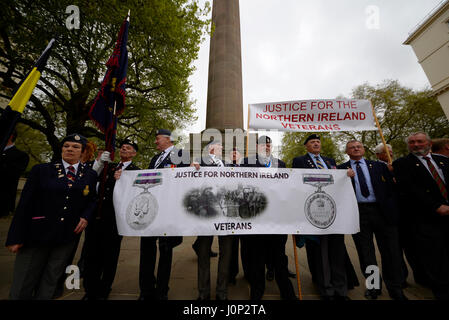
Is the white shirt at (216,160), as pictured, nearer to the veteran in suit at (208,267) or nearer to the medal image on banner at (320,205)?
the veteran in suit at (208,267)

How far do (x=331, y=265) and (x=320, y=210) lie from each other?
899 mm

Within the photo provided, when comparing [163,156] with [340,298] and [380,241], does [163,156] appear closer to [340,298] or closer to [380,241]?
[340,298]

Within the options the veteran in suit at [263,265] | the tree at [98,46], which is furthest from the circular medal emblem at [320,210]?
the tree at [98,46]

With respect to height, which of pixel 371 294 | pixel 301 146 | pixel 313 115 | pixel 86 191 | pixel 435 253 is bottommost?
pixel 371 294

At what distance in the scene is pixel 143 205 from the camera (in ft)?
8.98

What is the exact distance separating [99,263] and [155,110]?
34.3ft

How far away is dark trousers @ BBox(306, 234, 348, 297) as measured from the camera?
2.73 m

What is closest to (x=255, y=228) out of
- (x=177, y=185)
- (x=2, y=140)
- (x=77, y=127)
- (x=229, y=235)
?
(x=229, y=235)

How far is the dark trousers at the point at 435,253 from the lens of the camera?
251 centimetres

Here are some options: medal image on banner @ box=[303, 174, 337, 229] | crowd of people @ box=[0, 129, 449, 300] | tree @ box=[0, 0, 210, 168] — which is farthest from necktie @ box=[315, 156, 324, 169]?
tree @ box=[0, 0, 210, 168]

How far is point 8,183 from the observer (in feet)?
9.14

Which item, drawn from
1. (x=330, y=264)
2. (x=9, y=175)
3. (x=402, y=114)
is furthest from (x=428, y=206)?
(x=402, y=114)

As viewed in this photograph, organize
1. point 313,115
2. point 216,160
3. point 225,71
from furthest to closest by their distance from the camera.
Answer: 1. point 225,71
2. point 313,115
3. point 216,160

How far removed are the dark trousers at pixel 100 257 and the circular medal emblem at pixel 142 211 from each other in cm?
41
